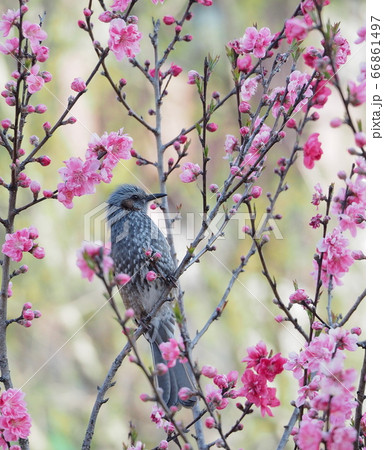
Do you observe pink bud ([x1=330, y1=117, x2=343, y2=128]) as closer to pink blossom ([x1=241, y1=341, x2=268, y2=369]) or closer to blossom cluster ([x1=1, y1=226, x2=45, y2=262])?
pink blossom ([x1=241, y1=341, x2=268, y2=369])

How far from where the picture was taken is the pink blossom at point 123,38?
4.97 ft

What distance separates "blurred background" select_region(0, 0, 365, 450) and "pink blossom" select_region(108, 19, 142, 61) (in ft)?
6.14

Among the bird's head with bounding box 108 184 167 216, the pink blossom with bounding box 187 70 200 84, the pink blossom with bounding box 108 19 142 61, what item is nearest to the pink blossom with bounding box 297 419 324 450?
the pink blossom with bounding box 187 70 200 84

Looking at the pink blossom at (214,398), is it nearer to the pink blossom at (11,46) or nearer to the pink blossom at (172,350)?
the pink blossom at (172,350)

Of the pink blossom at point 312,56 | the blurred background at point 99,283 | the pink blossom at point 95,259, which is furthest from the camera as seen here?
the blurred background at point 99,283

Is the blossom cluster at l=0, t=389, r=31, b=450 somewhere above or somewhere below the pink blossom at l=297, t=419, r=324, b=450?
below

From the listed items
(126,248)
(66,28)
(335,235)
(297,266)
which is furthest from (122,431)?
(335,235)

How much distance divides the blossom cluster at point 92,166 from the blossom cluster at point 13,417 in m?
0.45

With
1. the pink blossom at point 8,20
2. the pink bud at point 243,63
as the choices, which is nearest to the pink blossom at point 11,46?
the pink blossom at point 8,20

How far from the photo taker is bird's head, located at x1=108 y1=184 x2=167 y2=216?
2500 millimetres

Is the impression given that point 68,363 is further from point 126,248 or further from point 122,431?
point 126,248

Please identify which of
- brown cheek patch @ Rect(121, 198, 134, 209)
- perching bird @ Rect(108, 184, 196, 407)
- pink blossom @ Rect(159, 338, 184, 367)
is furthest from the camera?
brown cheek patch @ Rect(121, 198, 134, 209)

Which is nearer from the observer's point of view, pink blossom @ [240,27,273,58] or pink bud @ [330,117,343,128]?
pink bud @ [330,117,343,128]

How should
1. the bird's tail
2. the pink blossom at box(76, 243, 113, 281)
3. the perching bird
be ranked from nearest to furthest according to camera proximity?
the pink blossom at box(76, 243, 113, 281) < the bird's tail < the perching bird
